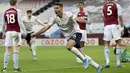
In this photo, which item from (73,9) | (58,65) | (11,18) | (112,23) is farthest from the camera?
(73,9)

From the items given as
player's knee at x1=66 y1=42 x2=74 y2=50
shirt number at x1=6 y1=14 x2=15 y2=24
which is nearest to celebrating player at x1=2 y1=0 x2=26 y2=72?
shirt number at x1=6 y1=14 x2=15 y2=24

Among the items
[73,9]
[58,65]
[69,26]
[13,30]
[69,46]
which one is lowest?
[58,65]

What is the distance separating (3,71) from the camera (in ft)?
40.3

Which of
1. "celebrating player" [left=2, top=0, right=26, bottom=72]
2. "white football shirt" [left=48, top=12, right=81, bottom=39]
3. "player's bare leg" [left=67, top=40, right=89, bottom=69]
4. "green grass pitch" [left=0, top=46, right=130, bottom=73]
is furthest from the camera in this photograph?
"celebrating player" [left=2, top=0, right=26, bottom=72]

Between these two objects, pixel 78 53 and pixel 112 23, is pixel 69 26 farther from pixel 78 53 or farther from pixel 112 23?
pixel 112 23

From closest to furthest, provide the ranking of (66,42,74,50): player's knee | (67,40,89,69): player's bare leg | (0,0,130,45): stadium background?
1. (67,40,89,69): player's bare leg
2. (66,42,74,50): player's knee
3. (0,0,130,45): stadium background

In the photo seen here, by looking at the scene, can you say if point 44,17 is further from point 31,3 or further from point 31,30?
point 31,30

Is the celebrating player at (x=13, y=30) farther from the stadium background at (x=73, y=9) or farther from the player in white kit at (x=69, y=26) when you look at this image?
the stadium background at (x=73, y=9)

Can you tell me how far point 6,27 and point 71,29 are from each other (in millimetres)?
2673

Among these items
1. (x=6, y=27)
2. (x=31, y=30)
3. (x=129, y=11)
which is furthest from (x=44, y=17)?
(x=6, y=27)

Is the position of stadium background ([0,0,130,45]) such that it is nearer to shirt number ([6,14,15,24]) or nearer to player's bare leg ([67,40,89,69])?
shirt number ([6,14,15,24])

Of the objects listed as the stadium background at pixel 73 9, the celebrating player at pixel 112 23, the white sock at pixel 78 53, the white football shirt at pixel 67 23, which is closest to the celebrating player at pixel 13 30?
the white football shirt at pixel 67 23

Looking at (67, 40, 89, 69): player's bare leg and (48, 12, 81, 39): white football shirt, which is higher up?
(48, 12, 81, 39): white football shirt

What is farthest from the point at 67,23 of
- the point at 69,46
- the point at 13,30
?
the point at 13,30
